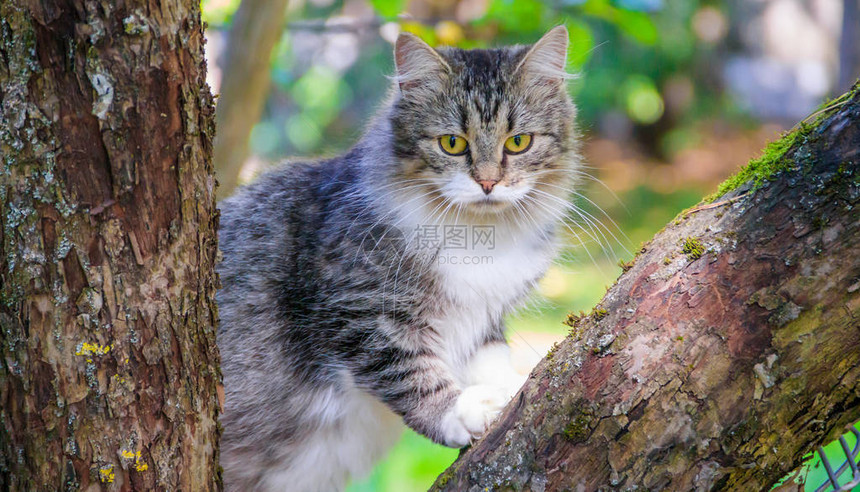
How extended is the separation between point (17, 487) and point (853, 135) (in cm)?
157

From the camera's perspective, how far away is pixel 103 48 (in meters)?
1.14

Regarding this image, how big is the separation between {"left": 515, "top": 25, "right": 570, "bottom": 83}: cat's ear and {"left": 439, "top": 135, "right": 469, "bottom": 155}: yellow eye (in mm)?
286

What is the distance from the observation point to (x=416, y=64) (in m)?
2.24

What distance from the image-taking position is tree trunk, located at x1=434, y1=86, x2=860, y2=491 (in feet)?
4.02

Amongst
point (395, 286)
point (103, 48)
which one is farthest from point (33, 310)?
point (395, 286)

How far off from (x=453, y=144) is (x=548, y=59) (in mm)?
419

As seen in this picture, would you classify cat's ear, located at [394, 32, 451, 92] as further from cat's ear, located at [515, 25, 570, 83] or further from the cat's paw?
the cat's paw

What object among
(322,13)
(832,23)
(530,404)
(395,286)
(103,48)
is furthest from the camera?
(832,23)

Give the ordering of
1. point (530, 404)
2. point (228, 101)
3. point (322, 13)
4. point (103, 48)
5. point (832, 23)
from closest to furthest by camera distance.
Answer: point (103, 48) < point (530, 404) < point (228, 101) < point (322, 13) < point (832, 23)

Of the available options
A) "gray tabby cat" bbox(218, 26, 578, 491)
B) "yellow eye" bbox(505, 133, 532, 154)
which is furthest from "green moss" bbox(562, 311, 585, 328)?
"yellow eye" bbox(505, 133, 532, 154)

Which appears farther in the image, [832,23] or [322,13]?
[832,23]

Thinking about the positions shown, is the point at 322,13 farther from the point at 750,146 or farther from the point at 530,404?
the point at 530,404

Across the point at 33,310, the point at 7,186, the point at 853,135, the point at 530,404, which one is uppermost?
the point at 853,135

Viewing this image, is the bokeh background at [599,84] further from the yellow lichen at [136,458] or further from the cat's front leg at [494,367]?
the yellow lichen at [136,458]
